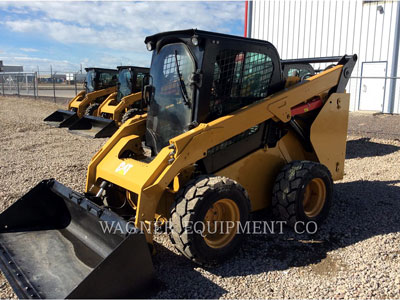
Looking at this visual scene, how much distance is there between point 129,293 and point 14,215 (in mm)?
1682

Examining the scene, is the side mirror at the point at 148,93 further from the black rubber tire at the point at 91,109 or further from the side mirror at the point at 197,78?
the black rubber tire at the point at 91,109

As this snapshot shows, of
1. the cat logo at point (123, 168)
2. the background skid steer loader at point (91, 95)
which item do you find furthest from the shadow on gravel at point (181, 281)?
the background skid steer loader at point (91, 95)

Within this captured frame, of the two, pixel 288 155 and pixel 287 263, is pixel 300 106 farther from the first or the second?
pixel 287 263

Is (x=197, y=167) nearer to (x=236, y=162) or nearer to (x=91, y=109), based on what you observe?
(x=236, y=162)

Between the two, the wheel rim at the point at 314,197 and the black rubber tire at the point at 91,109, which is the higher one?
the black rubber tire at the point at 91,109

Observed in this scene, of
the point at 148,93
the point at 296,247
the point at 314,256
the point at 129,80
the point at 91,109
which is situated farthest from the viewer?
the point at 91,109

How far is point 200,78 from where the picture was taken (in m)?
3.48

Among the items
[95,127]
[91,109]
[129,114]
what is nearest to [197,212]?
[129,114]

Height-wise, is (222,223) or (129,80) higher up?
(129,80)

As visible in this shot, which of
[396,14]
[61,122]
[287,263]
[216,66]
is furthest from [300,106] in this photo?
[396,14]

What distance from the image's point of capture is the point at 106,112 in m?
11.8

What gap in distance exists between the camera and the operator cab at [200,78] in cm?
354

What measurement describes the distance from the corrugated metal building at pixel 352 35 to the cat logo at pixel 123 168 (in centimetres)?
1138

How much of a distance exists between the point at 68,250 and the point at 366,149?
285 inches
